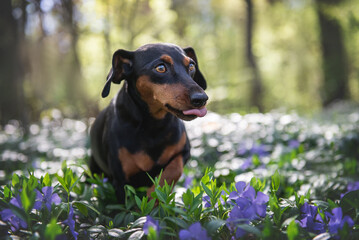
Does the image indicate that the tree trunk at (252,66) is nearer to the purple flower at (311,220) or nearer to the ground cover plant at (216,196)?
the ground cover plant at (216,196)

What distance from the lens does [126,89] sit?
9.39ft

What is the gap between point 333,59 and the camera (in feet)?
43.3

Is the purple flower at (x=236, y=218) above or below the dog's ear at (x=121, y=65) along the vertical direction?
below

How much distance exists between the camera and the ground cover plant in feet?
5.64

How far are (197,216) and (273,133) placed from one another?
13.1ft

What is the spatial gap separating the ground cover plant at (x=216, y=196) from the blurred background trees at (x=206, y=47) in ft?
12.0

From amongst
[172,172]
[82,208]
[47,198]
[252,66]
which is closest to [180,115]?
[172,172]

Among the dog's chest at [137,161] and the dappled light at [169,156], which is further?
the dog's chest at [137,161]

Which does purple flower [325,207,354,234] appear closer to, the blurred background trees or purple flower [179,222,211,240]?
purple flower [179,222,211,240]

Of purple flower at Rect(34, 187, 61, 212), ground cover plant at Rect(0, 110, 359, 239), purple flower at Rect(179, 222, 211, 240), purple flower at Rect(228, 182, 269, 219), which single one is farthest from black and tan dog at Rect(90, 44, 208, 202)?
purple flower at Rect(179, 222, 211, 240)

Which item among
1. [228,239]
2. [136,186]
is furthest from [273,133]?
[228,239]

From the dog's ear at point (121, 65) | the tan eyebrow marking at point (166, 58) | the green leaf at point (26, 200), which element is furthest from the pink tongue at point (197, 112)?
the green leaf at point (26, 200)

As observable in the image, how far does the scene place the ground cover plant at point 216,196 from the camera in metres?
1.72

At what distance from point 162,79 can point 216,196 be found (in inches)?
38.5
